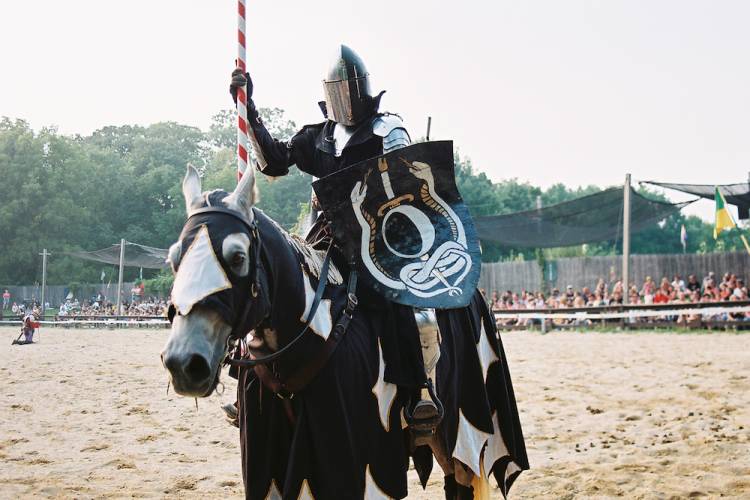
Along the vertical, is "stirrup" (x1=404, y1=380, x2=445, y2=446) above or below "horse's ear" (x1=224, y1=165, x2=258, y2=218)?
below

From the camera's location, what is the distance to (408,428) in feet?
10.6

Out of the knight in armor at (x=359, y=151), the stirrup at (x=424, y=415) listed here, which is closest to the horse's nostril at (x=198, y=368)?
the knight in armor at (x=359, y=151)

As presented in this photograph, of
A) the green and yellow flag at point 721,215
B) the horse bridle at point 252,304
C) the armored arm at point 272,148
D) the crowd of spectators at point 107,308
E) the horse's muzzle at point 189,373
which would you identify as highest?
the green and yellow flag at point 721,215

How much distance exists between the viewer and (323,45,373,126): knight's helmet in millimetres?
3598

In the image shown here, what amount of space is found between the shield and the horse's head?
695mm

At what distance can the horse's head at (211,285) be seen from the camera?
2115 millimetres

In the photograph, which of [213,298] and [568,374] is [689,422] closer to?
[568,374]

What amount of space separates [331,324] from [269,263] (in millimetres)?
404

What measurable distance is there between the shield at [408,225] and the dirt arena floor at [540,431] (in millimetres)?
2404

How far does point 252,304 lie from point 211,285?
22 centimetres

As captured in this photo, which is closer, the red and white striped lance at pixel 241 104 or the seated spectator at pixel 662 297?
the red and white striped lance at pixel 241 104

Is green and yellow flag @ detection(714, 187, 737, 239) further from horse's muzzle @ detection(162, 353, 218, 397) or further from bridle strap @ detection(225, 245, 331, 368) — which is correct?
horse's muzzle @ detection(162, 353, 218, 397)

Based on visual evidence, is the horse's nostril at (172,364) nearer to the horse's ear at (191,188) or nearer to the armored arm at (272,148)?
the horse's ear at (191,188)

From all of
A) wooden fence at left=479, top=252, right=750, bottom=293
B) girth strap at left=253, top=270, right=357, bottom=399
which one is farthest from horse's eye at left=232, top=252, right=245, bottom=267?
wooden fence at left=479, top=252, right=750, bottom=293
